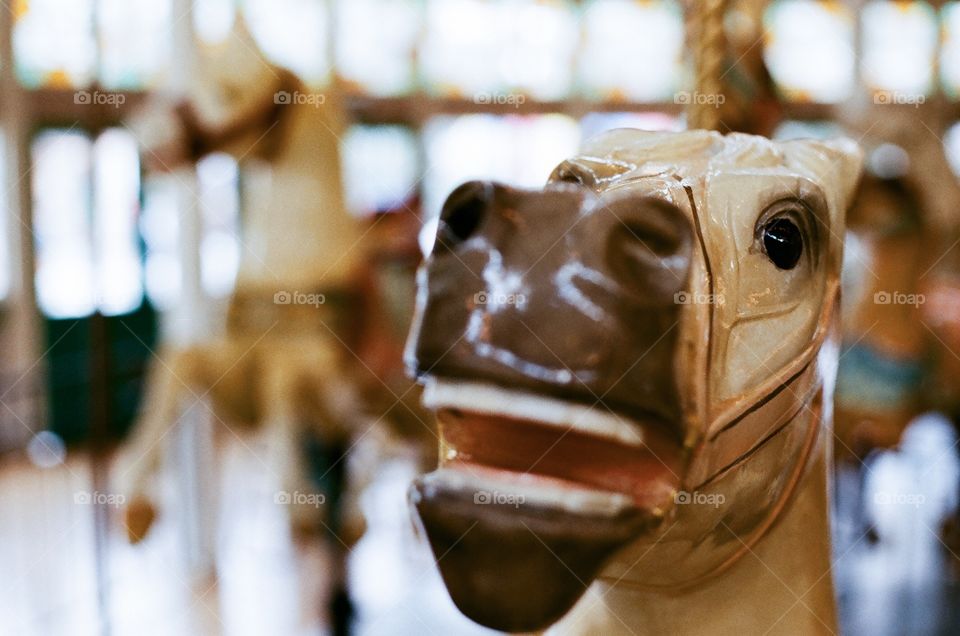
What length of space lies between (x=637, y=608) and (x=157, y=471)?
93.4 inches

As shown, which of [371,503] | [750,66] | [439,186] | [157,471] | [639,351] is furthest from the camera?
[439,186]

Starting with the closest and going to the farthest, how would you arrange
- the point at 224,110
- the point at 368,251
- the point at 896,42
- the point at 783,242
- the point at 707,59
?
the point at 783,242 < the point at 707,59 < the point at 224,110 < the point at 368,251 < the point at 896,42

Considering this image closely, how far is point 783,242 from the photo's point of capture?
70 centimetres

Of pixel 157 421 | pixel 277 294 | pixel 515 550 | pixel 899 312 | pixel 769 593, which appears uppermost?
pixel 515 550

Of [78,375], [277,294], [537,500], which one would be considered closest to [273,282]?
[277,294]

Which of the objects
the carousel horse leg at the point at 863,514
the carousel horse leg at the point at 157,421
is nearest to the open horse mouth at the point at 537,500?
the carousel horse leg at the point at 157,421

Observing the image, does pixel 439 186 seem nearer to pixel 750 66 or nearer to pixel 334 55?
pixel 334 55

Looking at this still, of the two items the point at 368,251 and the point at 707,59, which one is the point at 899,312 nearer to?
the point at 368,251

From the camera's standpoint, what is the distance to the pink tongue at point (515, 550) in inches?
21.2

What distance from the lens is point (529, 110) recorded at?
862 centimetres

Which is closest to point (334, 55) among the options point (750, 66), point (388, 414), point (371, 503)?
point (371, 503)

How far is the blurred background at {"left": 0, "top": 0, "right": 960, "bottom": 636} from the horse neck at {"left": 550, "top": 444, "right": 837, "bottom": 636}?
0.43m

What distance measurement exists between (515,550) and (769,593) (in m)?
0.30

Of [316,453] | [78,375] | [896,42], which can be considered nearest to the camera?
[316,453]
